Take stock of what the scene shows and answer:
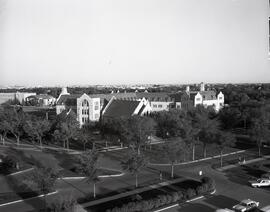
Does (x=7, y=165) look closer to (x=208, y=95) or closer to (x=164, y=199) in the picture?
(x=164, y=199)

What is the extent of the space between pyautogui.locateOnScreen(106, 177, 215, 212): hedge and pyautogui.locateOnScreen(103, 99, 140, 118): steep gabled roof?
1492 inches

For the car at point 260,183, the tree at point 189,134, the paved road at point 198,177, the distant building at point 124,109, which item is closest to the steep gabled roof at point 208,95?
the distant building at point 124,109

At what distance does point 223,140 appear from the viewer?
43094 mm

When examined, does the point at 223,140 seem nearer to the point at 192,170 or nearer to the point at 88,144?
the point at 192,170

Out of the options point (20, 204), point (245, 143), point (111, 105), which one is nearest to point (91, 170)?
point (20, 204)

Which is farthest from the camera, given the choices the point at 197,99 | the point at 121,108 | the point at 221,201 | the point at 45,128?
the point at 197,99

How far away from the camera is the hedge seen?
26.0 meters

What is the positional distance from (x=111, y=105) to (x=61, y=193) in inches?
1739

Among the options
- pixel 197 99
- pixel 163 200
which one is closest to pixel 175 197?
pixel 163 200

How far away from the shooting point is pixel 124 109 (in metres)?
71.1

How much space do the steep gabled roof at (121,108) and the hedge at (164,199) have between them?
37900mm

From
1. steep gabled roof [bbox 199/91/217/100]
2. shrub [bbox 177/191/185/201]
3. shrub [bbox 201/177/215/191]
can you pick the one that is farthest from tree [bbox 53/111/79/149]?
steep gabled roof [bbox 199/91/217/100]

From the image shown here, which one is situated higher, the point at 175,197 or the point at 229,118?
the point at 229,118

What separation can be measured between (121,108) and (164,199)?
44.9 m
